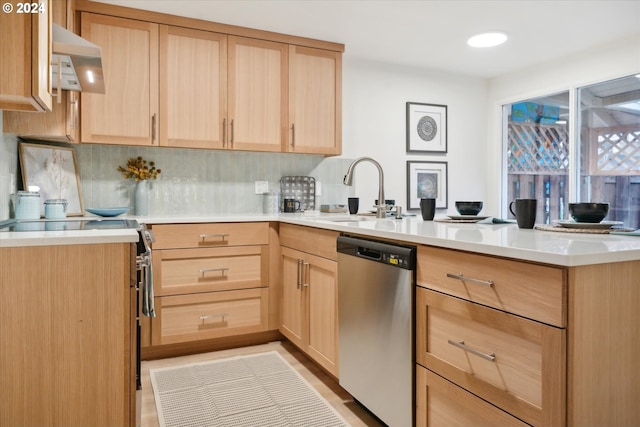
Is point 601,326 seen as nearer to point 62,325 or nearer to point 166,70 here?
point 62,325

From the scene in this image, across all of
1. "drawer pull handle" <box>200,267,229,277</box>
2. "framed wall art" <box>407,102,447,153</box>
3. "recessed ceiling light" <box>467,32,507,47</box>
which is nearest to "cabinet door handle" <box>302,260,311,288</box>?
"drawer pull handle" <box>200,267,229,277</box>

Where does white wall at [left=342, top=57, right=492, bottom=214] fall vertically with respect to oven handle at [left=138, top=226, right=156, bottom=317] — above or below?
above

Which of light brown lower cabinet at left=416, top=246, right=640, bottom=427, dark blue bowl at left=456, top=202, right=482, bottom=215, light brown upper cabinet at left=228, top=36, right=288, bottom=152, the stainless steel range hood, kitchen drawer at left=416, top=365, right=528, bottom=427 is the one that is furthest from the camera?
light brown upper cabinet at left=228, top=36, right=288, bottom=152

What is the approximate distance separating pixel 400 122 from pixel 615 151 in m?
1.73

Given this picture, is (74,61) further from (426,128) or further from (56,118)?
Answer: (426,128)

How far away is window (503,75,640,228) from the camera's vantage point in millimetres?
3434

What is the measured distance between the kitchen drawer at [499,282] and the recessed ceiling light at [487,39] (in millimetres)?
2393

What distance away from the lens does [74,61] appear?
6.59 ft

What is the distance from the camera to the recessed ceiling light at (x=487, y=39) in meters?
3.28

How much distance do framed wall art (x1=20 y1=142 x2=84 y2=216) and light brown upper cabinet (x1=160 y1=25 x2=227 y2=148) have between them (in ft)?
2.02

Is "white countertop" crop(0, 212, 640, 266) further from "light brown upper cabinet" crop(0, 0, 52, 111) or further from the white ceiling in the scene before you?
the white ceiling

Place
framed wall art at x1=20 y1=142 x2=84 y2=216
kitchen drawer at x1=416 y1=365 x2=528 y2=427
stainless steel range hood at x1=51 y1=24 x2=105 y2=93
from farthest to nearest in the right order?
framed wall art at x1=20 y1=142 x2=84 y2=216 < stainless steel range hood at x1=51 y1=24 x2=105 y2=93 < kitchen drawer at x1=416 y1=365 x2=528 y2=427

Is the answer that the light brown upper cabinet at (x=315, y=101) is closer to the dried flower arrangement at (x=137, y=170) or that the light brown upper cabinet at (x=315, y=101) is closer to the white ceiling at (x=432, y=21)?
the white ceiling at (x=432, y=21)

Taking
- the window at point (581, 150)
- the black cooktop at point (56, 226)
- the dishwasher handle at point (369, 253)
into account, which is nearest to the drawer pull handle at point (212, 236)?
the black cooktop at point (56, 226)
